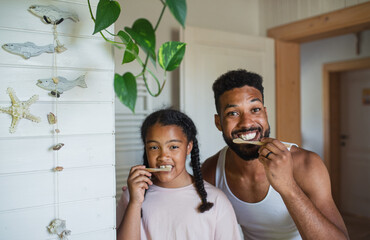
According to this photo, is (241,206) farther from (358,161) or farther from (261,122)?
(358,161)

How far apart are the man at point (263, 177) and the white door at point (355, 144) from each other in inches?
111

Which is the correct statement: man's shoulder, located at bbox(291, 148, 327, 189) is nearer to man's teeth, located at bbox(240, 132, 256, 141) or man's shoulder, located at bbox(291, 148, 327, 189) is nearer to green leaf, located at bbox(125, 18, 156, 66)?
man's teeth, located at bbox(240, 132, 256, 141)

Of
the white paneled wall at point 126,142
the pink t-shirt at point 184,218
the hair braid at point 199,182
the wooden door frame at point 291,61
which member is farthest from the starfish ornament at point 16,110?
the wooden door frame at point 291,61

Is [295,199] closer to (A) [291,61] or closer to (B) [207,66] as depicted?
(B) [207,66]

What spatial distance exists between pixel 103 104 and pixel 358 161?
3.65m

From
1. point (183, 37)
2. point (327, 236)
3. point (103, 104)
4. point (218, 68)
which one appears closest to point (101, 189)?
point (103, 104)

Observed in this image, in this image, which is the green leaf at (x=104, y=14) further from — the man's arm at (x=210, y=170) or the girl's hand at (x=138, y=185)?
the man's arm at (x=210, y=170)

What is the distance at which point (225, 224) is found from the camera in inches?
41.7

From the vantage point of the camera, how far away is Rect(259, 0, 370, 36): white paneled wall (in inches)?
88.1

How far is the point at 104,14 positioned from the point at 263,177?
0.94 meters

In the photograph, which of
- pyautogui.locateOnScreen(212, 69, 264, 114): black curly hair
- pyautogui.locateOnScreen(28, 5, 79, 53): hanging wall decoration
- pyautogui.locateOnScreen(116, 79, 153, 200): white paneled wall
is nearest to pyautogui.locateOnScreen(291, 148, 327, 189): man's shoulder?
pyautogui.locateOnScreen(212, 69, 264, 114): black curly hair

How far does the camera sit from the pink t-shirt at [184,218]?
104 cm

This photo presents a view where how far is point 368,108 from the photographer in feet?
11.8

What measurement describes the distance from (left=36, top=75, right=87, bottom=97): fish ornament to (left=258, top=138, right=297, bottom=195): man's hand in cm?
59
